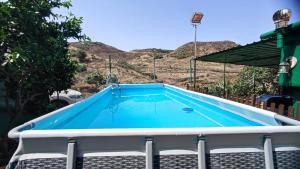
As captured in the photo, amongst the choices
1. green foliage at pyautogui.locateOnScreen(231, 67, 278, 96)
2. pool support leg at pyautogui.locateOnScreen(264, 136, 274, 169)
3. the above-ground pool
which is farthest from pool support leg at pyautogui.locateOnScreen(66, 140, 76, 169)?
green foliage at pyautogui.locateOnScreen(231, 67, 278, 96)

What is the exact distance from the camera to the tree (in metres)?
6.41

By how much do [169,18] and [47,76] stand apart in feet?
87.5

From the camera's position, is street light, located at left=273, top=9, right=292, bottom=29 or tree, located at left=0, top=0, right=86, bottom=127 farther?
street light, located at left=273, top=9, right=292, bottom=29

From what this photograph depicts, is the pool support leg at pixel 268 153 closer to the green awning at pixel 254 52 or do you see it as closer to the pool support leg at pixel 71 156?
the pool support leg at pixel 71 156

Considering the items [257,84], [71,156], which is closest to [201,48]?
[257,84]

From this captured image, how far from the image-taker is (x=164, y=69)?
36094 millimetres

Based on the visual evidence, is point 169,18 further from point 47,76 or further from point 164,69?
point 47,76

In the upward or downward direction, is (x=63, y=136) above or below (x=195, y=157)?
above

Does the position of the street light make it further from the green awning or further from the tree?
the tree

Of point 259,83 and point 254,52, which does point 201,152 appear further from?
point 259,83

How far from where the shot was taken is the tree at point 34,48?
641cm

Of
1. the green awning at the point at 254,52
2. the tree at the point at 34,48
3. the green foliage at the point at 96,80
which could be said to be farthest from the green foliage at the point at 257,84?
the green foliage at the point at 96,80

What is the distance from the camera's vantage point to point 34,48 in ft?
21.6

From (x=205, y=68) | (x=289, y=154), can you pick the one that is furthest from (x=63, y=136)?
(x=205, y=68)
